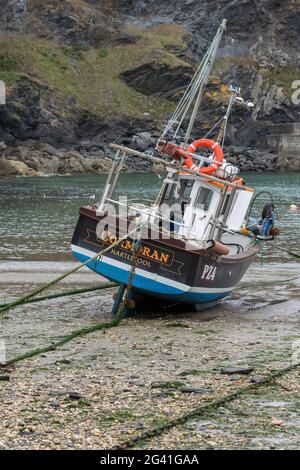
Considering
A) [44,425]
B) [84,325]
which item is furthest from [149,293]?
[44,425]

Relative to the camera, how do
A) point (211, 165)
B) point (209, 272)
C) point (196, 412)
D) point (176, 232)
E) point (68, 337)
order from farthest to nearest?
1. point (211, 165)
2. point (176, 232)
3. point (209, 272)
4. point (68, 337)
5. point (196, 412)

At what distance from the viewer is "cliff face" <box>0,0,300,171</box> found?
110812 millimetres

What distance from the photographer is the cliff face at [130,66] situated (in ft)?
364

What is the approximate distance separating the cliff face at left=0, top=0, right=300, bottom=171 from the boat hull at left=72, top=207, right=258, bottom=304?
7942 cm

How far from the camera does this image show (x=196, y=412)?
38.8ft

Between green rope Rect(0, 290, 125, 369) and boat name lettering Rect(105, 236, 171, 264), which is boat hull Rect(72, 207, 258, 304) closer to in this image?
boat name lettering Rect(105, 236, 171, 264)

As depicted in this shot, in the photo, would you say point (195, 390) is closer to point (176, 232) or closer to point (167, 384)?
point (167, 384)

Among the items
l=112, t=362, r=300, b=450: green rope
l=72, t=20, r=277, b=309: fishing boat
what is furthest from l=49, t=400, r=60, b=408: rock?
l=72, t=20, r=277, b=309: fishing boat

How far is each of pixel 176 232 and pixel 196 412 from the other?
9.48 metres

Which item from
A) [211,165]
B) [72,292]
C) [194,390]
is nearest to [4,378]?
[194,390]

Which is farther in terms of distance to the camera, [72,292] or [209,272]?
[72,292]

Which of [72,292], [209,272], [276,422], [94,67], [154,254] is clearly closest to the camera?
[276,422]

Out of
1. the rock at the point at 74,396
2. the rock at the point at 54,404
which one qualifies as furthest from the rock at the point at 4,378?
the rock at the point at 54,404
